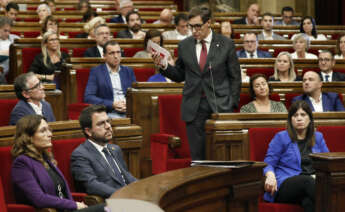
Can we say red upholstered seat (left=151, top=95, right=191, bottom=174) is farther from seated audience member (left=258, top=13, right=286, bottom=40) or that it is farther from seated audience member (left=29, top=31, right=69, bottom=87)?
seated audience member (left=258, top=13, right=286, bottom=40)

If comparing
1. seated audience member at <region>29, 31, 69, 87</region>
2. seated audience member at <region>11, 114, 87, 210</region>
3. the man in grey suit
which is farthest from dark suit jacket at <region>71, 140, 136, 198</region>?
seated audience member at <region>29, 31, 69, 87</region>

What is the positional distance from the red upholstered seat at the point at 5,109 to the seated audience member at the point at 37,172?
→ 4.03 ft

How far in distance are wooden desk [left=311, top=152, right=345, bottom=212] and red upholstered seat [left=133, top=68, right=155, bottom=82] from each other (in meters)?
2.41

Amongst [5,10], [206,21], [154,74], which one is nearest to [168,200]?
[206,21]

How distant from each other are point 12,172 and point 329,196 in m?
1.42

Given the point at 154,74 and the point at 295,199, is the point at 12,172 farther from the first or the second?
the point at 154,74

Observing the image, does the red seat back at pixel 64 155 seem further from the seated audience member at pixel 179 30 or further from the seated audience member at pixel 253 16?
the seated audience member at pixel 253 16

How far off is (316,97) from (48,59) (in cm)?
216

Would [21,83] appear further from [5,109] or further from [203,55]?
[203,55]

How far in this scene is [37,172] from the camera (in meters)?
2.98

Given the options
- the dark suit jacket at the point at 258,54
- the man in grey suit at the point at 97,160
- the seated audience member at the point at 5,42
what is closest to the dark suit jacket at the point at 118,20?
the seated audience member at the point at 5,42

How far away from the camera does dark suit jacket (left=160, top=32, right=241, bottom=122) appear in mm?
3990

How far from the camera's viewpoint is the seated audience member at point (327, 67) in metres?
5.48

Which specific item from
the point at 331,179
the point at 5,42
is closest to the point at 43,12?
the point at 5,42
